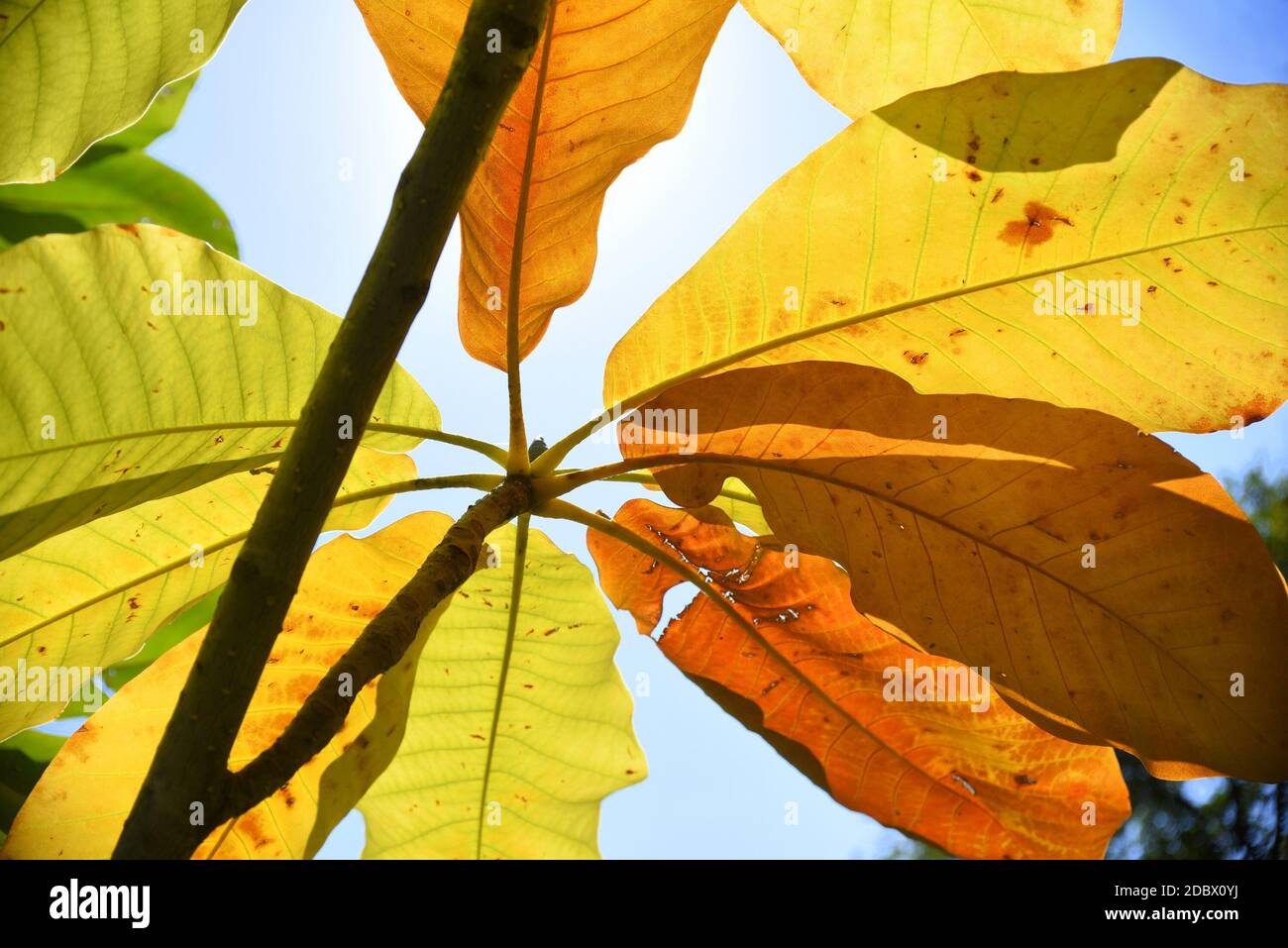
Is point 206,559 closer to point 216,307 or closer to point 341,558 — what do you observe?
point 341,558

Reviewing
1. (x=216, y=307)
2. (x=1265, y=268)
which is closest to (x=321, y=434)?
(x=216, y=307)

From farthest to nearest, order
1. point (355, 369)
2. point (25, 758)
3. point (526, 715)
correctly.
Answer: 1. point (25, 758)
2. point (526, 715)
3. point (355, 369)

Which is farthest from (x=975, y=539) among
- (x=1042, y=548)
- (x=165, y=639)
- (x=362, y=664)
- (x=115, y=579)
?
(x=165, y=639)

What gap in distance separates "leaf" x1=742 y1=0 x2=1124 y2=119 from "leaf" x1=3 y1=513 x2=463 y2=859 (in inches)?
22.7

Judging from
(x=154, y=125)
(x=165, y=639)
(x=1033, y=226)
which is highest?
(x=154, y=125)

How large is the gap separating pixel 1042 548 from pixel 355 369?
0.54m

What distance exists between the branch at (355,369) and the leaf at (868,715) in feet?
1.64

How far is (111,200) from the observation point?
116 cm

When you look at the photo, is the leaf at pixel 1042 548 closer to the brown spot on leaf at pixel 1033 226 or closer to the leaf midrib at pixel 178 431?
the brown spot on leaf at pixel 1033 226

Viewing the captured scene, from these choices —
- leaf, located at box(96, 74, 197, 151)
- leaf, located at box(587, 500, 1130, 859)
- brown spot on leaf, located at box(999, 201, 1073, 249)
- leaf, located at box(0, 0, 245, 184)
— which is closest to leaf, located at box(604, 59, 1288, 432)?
brown spot on leaf, located at box(999, 201, 1073, 249)

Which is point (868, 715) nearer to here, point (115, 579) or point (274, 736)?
point (274, 736)

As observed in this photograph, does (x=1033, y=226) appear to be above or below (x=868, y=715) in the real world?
above

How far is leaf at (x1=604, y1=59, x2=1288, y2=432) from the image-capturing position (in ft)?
2.23
